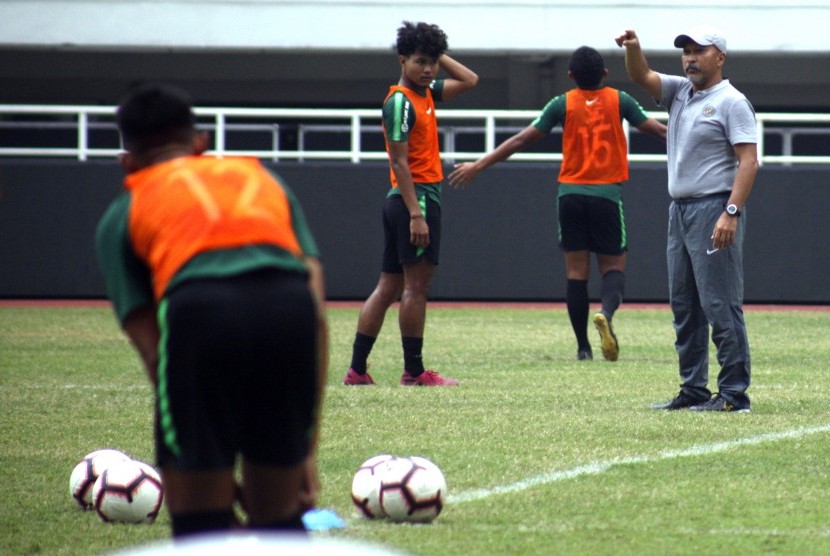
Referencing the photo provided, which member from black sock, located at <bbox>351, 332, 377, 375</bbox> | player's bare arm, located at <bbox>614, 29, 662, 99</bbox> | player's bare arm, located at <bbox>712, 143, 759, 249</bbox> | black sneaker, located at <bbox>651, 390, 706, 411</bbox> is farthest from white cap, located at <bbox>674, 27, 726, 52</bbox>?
black sock, located at <bbox>351, 332, 377, 375</bbox>

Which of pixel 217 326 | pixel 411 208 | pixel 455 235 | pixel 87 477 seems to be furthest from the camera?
pixel 455 235

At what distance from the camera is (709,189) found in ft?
27.0

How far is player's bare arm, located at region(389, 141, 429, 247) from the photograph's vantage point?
952 centimetres

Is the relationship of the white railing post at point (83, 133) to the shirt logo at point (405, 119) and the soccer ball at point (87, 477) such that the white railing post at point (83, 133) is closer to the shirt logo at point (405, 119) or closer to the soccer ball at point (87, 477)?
the shirt logo at point (405, 119)

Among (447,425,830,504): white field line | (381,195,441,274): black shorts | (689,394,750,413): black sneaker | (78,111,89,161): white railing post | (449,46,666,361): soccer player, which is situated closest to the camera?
(447,425,830,504): white field line

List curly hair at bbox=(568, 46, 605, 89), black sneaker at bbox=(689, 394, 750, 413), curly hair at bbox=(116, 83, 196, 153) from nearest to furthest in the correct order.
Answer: curly hair at bbox=(116, 83, 196, 153) → black sneaker at bbox=(689, 394, 750, 413) → curly hair at bbox=(568, 46, 605, 89)

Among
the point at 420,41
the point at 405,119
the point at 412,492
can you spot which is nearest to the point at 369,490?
the point at 412,492

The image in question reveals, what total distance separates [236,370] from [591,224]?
323 inches

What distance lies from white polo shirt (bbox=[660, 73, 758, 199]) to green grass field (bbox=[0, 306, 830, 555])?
1244 mm

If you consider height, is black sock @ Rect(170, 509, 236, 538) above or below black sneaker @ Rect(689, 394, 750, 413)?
above

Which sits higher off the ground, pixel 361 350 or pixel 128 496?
pixel 128 496

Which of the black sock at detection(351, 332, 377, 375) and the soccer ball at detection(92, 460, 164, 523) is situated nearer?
the soccer ball at detection(92, 460, 164, 523)

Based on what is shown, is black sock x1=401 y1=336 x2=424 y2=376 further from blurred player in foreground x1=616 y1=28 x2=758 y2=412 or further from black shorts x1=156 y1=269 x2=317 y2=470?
black shorts x1=156 y1=269 x2=317 y2=470

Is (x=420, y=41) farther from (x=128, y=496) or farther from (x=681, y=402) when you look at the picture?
(x=128, y=496)
